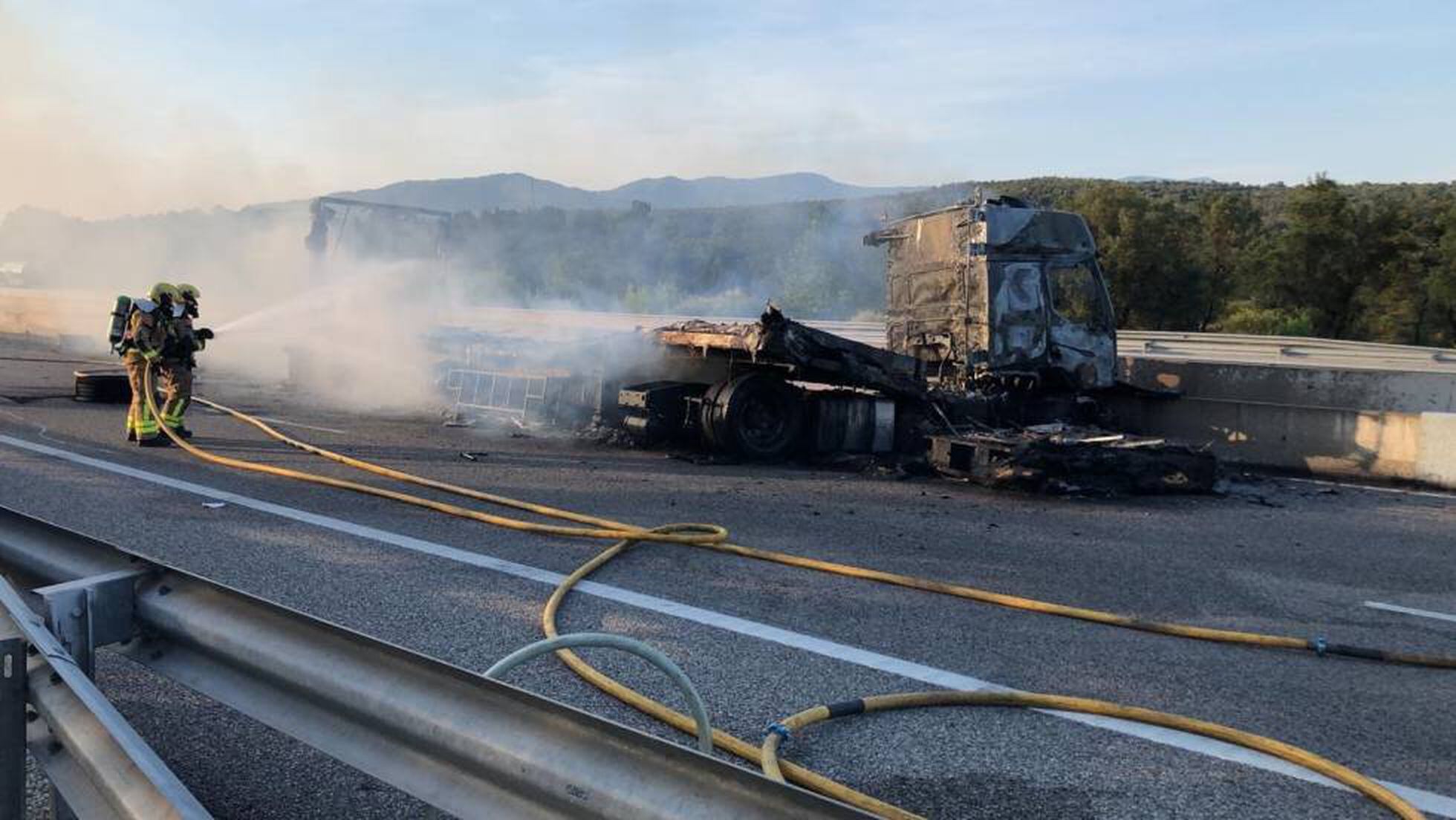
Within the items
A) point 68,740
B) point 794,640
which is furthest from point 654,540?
point 68,740

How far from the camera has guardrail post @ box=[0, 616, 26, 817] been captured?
2711mm

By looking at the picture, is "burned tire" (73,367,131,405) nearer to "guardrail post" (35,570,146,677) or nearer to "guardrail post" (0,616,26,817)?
"guardrail post" (35,570,146,677)

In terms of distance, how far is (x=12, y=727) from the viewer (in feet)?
8.98

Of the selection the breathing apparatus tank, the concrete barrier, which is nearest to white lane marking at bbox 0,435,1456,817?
the breathing apparatus tank

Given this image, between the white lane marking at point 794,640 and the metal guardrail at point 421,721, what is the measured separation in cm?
275

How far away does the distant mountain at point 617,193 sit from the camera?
22625 millimetres

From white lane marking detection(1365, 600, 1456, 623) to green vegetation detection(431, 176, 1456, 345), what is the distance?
6.88m

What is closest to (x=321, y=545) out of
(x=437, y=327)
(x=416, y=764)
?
(x=416, y=764)

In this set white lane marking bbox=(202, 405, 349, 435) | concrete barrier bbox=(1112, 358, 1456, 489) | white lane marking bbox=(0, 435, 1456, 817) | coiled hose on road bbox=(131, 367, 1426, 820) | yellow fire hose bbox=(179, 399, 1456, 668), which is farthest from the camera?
white lane marking bbox=(202, 405, 349, 435)

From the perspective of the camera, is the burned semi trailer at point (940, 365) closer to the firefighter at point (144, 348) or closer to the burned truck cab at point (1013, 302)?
the burned truck cab at point (1013, 302)

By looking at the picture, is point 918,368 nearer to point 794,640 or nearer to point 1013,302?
point 1013,302

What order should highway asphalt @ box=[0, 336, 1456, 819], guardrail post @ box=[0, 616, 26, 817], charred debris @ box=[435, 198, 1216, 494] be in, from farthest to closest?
charred debris @ box=[435, 198, 1216, 494], highway asphalt @ box=[0, 336, 1456, 819], guardrail post @ box=[0, 616, 26, 817]

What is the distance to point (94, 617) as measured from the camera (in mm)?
2996

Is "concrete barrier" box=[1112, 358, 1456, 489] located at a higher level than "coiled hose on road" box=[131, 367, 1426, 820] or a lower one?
higher
